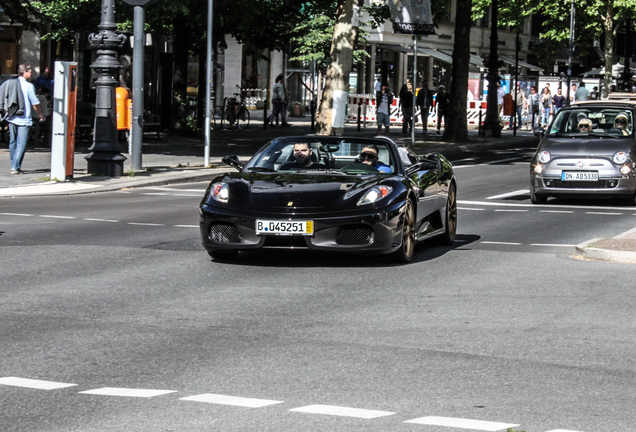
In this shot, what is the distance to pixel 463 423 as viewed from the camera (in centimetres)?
533

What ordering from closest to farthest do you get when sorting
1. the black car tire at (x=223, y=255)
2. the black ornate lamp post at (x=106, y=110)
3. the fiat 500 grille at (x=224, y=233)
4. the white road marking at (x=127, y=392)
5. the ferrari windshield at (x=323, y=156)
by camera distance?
the white road marking at (x=127, y=392)
the fiat 500 grille at (x=224, y=233)
the black car tire at (x=223, y=255)
the ferrari windshield at (x=323, y=156)
the black ornate lamp post at (x=106, y=110)

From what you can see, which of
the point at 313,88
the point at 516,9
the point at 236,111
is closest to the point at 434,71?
the point at 516,9

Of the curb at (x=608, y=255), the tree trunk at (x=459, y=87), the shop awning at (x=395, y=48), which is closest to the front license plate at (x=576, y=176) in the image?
the curb at (x=608, y=255)

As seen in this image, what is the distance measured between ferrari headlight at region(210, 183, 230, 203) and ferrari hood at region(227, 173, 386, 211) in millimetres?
41

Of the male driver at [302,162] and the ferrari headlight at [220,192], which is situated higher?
the male driver at [302,162]

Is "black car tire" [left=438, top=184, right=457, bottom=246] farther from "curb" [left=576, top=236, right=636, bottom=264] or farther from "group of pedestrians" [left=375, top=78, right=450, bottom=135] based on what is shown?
"group of pedestrians" [left=375, top=78, right=450, bottom=135]

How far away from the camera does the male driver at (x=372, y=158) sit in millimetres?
11531

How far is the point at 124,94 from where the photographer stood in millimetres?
26094

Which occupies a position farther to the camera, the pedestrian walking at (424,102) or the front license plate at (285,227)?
the pedestrian walking at (424,102)

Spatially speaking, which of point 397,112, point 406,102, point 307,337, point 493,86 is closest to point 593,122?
point 307,337

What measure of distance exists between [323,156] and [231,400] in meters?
6.15

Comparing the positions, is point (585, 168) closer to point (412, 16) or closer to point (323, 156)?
point (323, 156)

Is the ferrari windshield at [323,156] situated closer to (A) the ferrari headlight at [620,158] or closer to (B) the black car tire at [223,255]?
(B) the black car tire at [223,255]

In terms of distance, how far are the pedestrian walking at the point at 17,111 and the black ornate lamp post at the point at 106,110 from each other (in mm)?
1180
